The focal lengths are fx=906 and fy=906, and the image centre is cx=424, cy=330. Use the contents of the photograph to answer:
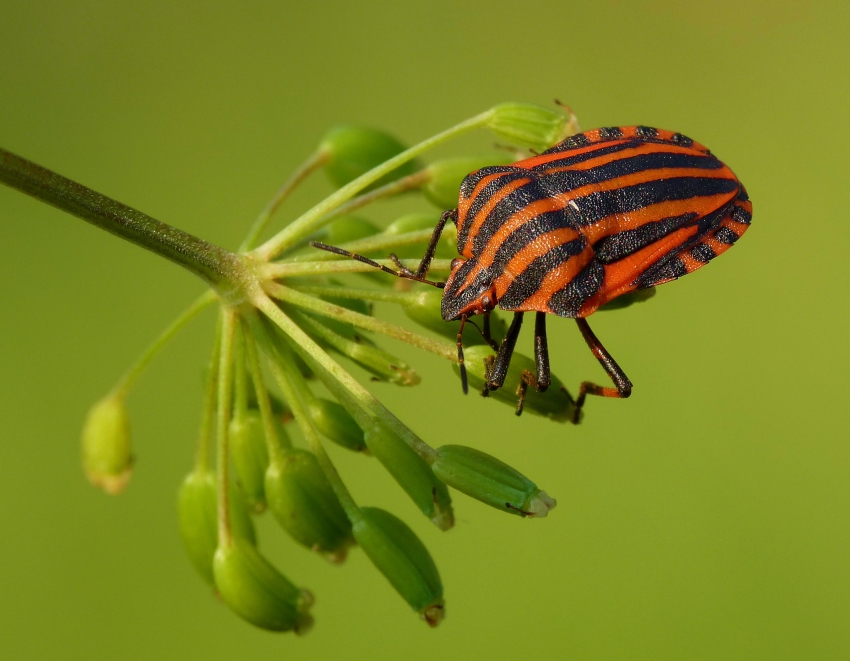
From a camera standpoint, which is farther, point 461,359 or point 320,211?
point 320,211

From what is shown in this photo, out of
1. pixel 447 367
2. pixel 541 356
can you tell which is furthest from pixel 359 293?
pixel 447 367

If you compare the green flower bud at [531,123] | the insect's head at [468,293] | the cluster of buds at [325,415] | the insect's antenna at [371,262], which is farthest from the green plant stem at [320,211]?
the insect's head at [468,293]

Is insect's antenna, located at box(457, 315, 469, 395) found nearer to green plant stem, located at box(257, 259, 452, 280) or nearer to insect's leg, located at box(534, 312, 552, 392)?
insect's leg, located at box(534, 312, 552, 392)

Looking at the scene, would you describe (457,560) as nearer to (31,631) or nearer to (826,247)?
(31,631)

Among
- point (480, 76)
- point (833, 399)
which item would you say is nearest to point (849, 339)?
point (833, 399)

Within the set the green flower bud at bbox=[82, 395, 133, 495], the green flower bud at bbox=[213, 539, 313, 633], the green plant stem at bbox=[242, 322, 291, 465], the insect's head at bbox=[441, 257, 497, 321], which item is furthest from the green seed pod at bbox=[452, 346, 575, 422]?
the green flower bud at bbox=[82, 395, 133, 495]

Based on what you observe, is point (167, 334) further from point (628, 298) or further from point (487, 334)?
point (628, 298)
